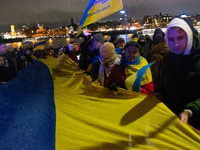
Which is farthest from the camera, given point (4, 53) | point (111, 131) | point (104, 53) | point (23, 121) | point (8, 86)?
point (4, 53)

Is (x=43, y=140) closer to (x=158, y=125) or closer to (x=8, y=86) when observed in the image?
(x=158, y=125)

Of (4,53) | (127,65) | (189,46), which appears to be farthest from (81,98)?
(4,53)

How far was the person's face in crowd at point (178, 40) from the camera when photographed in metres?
1.62

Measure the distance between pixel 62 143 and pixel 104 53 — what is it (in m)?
1.82

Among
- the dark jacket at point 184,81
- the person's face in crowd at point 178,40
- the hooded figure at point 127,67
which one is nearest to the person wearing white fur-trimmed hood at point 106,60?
the hooded figure at point 127,67

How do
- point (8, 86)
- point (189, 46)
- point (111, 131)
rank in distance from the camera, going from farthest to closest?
1. point (8, 86)
2. point (111, 131)
3. point (189, 46)

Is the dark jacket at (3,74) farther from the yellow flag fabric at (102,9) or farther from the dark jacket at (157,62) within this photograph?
the dark jacket at (157,62)

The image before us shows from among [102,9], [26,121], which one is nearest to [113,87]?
[26,121]

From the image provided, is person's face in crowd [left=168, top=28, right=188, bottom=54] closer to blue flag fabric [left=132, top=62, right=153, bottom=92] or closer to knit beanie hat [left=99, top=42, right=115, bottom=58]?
blue flag fabric [left=132, top=62, right=153, bottom=92]

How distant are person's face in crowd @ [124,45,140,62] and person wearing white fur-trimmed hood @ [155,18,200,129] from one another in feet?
2.92

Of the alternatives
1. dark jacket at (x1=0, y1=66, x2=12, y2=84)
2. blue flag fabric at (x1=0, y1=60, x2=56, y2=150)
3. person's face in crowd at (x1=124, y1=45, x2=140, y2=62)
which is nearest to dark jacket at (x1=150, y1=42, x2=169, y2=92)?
person's face in crowd at (x1=124, y1=45, x2=140, y2=62)

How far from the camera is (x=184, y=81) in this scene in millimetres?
1646

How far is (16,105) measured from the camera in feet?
9.07

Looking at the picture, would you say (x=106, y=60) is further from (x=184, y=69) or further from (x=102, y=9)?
(x=184, y=69)
